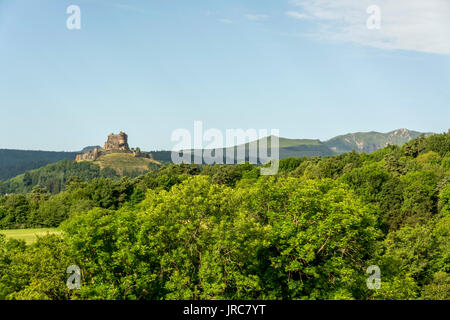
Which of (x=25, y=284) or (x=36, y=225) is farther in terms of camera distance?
(x=36, y=225)

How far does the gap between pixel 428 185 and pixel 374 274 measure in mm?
46818

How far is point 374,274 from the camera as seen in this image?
2917 centimetres

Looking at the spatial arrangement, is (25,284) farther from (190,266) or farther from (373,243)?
(373,243)

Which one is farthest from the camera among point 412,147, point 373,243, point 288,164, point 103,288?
point 288,164

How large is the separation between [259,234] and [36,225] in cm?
8721

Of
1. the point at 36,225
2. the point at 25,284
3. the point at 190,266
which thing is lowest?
the point at 36,225

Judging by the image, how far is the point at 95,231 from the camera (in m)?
25.5

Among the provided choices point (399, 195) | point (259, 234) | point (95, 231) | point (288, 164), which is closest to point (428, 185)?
point (399, 195)

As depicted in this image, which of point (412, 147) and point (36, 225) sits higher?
point (412, 147)
